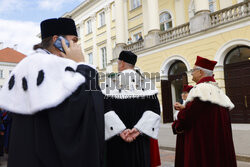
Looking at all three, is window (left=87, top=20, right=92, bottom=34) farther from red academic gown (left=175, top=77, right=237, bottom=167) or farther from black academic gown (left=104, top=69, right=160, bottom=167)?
black academic gown (left=104, top=69, right=160, bottom=167)

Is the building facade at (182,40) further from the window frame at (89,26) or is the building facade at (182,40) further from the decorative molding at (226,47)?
the window frame at (89,26)

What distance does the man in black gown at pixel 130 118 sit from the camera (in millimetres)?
2539

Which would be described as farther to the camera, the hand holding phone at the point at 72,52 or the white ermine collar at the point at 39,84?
the hand holding phone at the point at 72,52

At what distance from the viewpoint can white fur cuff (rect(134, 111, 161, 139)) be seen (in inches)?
100

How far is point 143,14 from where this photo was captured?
1805 cm

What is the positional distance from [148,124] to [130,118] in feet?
0.85

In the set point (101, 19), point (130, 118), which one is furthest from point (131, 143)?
point (101, 19)

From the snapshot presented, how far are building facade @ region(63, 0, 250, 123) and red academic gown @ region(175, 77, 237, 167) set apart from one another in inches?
352

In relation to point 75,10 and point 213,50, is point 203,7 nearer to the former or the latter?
point 213,50

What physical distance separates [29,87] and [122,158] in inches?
62.5

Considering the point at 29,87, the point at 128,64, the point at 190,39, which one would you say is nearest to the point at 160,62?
the point at 190,39

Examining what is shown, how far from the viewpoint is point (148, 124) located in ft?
8.43

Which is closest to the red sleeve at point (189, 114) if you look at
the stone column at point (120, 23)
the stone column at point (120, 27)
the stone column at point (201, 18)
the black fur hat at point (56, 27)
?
the black fur hat at point (56, 27)

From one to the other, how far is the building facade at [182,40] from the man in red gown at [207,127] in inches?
351
